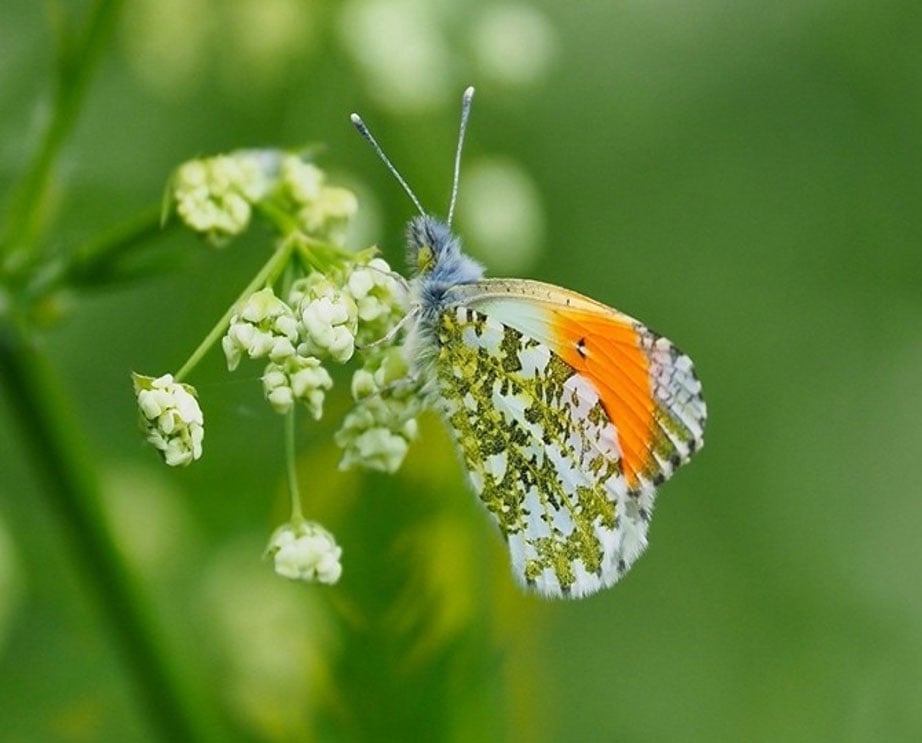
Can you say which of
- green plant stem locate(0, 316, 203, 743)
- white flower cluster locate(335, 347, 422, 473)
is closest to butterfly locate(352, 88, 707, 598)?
white flower cluster locate(335, 347, 422, 473)

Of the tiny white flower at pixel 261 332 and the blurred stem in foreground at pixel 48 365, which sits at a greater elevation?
the blurred stem in foreground at pixel 48 365

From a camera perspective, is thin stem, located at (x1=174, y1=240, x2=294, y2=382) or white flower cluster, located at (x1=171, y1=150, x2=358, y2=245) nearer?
thin stem, located at (x1=174, y1=240, x2=294, y2=382)

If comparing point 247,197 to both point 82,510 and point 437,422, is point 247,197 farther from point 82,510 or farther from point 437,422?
point 437,422

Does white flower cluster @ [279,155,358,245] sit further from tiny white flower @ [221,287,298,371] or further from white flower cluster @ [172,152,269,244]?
tiny white flower @ [221,287,298,371]

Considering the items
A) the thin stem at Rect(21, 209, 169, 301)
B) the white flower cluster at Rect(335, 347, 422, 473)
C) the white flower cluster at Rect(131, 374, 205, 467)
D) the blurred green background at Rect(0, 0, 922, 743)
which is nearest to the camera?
the white flower cluster at Rect(131, 374, 205, 467)

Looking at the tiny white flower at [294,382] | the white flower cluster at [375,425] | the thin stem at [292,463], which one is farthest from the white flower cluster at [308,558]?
the tiny white flower at [294,382]

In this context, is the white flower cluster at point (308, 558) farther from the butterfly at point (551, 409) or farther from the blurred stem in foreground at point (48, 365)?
the blurred stem in foreground at point (48, 365)

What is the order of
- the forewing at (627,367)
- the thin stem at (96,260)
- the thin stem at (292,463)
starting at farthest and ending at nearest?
the forewing at (627,367)
the thin stem at (96,260)
the thin stem at (292,463)
